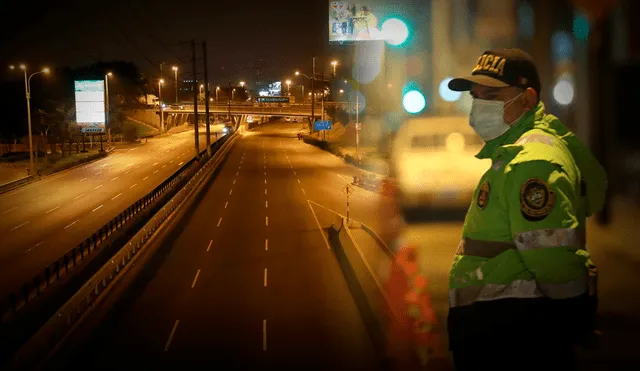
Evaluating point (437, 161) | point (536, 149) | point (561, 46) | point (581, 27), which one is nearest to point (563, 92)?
point (561, 46)

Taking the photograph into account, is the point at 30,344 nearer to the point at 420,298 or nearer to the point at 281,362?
the point at 281,362

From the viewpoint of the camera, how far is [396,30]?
125 ft

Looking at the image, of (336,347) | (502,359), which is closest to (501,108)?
(502,359)

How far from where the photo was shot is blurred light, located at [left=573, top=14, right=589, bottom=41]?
28.6 feet

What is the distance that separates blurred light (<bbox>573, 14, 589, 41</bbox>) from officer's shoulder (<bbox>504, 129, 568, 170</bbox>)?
661 centimetres

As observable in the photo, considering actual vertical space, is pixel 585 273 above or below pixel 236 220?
above

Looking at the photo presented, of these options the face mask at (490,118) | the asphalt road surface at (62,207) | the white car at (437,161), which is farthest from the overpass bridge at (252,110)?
the face mask at (490,118)

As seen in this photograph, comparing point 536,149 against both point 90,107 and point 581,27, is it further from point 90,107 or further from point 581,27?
point 90,107

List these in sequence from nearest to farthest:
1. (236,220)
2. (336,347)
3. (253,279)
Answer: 1. (336,347)
2. (253,279)
3. (236,220)

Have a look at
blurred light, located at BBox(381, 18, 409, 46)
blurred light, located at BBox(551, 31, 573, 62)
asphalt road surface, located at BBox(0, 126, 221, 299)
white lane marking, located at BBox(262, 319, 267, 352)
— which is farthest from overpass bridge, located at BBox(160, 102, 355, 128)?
blurred light, located at BBox(551, 31, 573, 62)

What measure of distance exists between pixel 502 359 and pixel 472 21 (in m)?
17.3

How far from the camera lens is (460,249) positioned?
115 inches

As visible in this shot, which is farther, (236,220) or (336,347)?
(236,220)

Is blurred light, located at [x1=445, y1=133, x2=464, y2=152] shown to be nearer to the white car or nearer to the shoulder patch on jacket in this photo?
the white car
